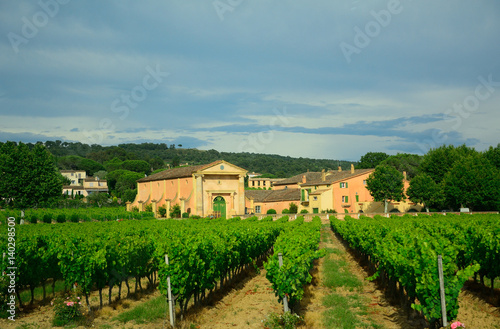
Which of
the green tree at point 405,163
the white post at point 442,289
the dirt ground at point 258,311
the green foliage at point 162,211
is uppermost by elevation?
the green tree at point 405,163

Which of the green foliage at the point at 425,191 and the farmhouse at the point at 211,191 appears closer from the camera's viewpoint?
the farmhouse at the point at 211,191

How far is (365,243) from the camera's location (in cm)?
1623

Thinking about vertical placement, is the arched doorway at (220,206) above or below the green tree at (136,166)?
below

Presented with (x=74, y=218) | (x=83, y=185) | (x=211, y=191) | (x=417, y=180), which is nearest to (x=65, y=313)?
(x=74, y=218)

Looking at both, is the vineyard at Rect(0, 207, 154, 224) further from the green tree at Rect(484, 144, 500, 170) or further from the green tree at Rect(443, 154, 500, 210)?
the green tree at Rect(484, 144, 500, 170)

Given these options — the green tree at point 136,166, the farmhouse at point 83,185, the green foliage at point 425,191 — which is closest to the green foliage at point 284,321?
the green foliage at point 425,191

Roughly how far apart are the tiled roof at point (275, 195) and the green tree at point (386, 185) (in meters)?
12.1

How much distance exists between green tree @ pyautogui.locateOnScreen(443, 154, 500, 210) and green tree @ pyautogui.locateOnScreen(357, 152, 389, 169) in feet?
147

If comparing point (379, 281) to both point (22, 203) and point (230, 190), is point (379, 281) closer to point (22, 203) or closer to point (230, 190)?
point (230, 190)

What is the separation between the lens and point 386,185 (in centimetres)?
5322

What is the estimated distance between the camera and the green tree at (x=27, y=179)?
144 feet

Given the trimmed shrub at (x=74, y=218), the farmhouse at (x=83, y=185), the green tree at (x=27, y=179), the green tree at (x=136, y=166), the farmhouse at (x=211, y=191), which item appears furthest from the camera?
the green tree at (x=136, y=166)

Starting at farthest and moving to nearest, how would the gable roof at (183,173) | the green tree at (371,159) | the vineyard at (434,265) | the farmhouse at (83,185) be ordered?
the farmhouse at (83,185) → the green tree at (371,159) → the gable roof at (183,173) → the vineyard at (434,265)

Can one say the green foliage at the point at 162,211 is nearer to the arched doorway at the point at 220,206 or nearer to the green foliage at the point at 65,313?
the arched doorway at the point at 220,206
